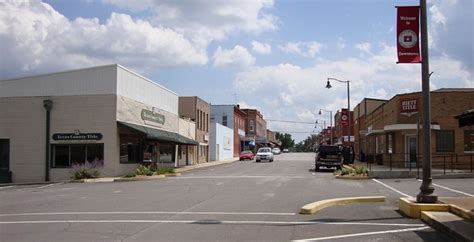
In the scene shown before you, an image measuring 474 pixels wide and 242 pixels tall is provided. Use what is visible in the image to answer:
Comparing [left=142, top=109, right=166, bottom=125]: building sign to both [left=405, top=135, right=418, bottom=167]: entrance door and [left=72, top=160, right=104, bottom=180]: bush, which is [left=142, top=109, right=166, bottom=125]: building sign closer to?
[left=72, top=160, right=104, bottom=180]: bush

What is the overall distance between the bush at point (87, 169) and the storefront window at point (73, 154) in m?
0.66

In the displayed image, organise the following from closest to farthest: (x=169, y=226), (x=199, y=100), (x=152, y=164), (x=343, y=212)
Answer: (x=169, y=226) < (x=343, y=212) < (x=152, y=164) < (x=199, y=100)

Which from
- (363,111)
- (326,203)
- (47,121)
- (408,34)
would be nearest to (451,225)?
(326,203)

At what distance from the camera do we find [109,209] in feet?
54.2

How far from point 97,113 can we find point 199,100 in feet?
96.4

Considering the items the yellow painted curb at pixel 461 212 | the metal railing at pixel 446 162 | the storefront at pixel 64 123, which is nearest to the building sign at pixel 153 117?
the storefront at pixel 64 123

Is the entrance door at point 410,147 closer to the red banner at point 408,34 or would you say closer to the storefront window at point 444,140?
the storefront window at point 444,140

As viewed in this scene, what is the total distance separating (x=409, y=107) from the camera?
1491 inches

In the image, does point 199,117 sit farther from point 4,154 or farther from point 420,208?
point 420,208

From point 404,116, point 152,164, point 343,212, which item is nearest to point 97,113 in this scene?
point 152,164

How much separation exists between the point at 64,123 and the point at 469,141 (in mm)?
26405

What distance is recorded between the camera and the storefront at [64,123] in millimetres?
36562

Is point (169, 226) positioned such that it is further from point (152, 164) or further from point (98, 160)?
point (152, 164)

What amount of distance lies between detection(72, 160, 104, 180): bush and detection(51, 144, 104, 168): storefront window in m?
0.66
